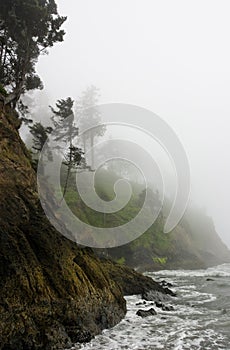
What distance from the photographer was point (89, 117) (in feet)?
201

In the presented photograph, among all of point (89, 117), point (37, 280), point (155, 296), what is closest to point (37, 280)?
point (37, 280)

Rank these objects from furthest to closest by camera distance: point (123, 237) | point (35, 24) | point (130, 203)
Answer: point (130, 203) → point (123, 237) → point (35, 24)

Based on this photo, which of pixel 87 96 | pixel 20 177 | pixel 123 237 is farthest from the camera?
pixel 87 96

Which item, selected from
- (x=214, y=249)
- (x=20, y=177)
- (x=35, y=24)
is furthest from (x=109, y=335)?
(x=214, y=249)

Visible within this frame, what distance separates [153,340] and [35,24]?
63.7ft

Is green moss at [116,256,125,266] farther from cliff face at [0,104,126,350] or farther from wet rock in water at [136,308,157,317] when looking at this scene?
cliff face at [0,104,126,350]

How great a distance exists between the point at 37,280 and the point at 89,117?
5226 centimetres

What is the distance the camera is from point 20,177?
47.7 feet

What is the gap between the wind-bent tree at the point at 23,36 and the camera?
19.2m

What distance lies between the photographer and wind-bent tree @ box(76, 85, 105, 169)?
5700 cm

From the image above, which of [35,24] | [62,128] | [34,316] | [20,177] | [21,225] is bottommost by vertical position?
[34,316]

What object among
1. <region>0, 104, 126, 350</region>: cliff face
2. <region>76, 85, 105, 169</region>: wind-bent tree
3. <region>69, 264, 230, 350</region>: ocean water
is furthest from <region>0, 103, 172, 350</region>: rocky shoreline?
<region>76, 85, 105, 169</region>: wind-bent tree

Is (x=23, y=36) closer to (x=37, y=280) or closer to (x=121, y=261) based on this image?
(x=37, y=280)

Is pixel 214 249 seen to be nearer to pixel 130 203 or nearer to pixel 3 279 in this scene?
A: pixel 130 203
